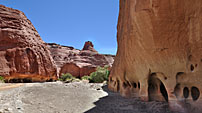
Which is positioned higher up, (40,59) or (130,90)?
(40,59)

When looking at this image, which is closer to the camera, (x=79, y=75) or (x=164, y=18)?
(x=164, y=18)

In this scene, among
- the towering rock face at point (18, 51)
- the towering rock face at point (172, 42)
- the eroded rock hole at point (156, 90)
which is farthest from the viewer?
the towering rock face at point (18, 51)

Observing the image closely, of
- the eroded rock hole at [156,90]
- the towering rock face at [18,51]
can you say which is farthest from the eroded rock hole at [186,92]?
the towering rock face at [18,51]

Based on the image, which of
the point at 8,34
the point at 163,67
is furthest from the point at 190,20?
the point at 8,34

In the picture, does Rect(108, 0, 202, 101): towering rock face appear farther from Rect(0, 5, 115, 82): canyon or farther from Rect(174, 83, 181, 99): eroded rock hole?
Rect(0, 5, 115, 82): canyon

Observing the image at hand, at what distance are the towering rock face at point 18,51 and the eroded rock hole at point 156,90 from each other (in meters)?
16.6

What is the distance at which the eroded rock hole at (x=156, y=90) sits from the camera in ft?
27.5

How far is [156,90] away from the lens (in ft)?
28.5

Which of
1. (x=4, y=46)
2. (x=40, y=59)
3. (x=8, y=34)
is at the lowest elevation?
(x=40, y=59)

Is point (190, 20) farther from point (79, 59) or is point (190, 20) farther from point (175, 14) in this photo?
point (79, 59)

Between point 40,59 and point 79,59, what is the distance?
29320 millimetres

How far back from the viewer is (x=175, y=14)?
6438mm

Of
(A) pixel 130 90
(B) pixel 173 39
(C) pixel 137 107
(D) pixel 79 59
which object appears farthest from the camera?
(D) pixel 79 59

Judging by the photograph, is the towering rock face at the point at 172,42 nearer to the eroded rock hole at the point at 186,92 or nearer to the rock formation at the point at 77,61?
the eroded rock hole at the point at 186,92
